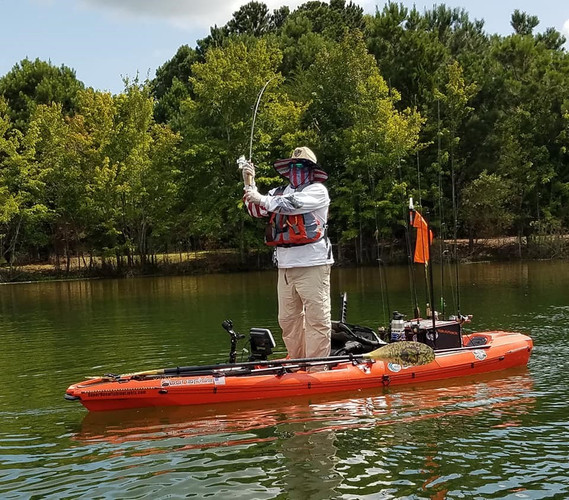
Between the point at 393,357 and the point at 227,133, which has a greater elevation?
the point at 227,133

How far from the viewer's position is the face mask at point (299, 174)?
8703 millimetres

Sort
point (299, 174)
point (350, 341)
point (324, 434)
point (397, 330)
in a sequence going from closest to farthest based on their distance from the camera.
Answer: point (324, 434)
point (299, 174)
point (350, 341)
point (397, 330)

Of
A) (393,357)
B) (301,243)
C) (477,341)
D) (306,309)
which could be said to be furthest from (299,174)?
(477,341)

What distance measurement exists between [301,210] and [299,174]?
0.67 meters

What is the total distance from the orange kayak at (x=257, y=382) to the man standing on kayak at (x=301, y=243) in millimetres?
430

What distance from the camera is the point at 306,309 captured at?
874 cm

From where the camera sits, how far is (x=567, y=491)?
550 cm

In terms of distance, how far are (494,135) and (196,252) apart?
21668mm

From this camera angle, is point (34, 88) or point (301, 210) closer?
point (301, 210)

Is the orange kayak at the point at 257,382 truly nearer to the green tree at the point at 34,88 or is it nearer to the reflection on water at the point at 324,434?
the reflection on water at the point at 324,434

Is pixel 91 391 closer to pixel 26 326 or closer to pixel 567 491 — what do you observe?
pixel 567 491

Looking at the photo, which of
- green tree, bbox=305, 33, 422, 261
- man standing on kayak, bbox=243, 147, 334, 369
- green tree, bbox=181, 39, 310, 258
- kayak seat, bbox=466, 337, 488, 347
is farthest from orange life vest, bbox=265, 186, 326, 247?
green tree, bbox=181, 39, 310, 258

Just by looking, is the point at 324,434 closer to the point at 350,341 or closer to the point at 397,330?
the point at 350,341

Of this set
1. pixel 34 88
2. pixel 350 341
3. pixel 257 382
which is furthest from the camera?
pixel 34 88
